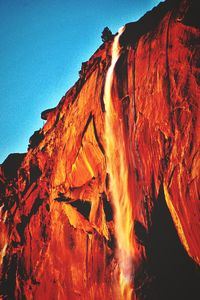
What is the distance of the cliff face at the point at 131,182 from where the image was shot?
8930mm

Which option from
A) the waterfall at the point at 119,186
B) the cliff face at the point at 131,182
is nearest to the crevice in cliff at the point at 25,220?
the cliff face at the point at 131,182

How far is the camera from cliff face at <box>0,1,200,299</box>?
893 cm

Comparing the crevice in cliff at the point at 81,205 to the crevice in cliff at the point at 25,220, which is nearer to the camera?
the crevice in cliff at the point at 81,205

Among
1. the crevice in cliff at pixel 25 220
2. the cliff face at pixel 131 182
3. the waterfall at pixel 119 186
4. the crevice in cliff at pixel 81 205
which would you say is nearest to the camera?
the cliff face at pixel 131 182

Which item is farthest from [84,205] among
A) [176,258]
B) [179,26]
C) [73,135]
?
[179,26]

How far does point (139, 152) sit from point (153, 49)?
374cm

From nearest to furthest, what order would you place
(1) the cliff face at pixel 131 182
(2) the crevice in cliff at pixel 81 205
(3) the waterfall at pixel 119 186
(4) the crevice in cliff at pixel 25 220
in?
1. (1) the cliff face at pixel 131 182
2. (3) the waterfall at pixel 119 186
3. (2) the crevice in cliff at pixel 81 205
4. (4) the crevice in cliff at pixel 25 220

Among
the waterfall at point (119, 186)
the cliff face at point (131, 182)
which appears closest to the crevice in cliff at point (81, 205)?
the cliff face at point (131, 182)

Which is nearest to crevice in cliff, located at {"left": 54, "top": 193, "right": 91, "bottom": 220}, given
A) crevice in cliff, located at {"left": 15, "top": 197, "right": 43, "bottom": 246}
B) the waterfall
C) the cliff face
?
the cliff face

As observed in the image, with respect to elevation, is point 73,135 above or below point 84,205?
above

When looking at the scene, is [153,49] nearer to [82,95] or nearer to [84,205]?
[82,95]

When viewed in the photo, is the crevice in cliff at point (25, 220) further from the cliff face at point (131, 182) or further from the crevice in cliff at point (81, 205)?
the crevice in cliff at point (81, 205)

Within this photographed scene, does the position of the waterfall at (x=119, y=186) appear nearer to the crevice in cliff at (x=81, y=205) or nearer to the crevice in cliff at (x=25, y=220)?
the crevice in cliff at (x=81, y=205)

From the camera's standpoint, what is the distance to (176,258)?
926cm
